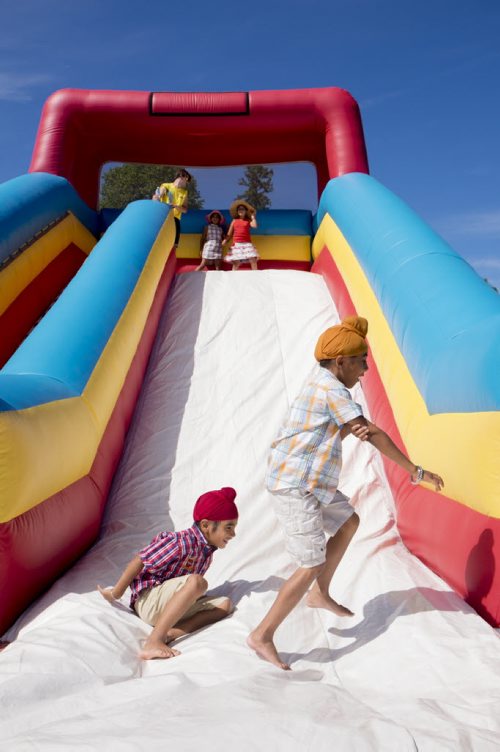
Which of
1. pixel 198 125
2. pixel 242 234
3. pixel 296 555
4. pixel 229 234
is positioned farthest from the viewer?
pixel 229 234

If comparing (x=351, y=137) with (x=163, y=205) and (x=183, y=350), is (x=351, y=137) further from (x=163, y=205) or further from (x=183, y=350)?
(x=183, y=350)

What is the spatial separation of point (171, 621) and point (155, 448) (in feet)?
4.51

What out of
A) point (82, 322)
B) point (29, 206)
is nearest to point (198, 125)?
point (29, 206)

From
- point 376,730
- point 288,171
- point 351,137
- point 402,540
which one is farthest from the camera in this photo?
point 288,171

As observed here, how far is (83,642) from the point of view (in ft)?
5.67

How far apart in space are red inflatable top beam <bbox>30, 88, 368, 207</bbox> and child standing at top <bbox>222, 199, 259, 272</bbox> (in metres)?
0.43

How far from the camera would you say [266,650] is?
68.8 inches

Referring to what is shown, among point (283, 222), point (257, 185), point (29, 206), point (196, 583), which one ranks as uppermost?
point (257, 185)

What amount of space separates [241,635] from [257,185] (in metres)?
5.04

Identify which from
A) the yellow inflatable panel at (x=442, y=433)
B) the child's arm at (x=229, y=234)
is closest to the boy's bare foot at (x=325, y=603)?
the yellow inflatable panel at (x=442, y=433)

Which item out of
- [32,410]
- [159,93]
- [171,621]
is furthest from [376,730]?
[159,93]

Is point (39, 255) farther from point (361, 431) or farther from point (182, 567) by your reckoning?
point (361, 431)

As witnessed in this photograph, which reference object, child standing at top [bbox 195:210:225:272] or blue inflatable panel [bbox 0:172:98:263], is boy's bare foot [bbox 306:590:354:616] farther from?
child standing at top [bbox 195:210:225:272]

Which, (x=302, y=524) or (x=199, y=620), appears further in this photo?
(x=199, y=620)
